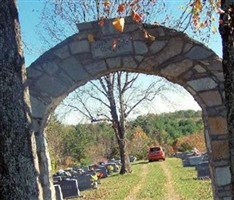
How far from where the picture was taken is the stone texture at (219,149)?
552cm

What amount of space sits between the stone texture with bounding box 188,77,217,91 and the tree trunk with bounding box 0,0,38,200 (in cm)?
348

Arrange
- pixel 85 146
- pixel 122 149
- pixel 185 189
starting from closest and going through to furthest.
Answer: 1. pixel 185 189
2. pixel 122 149
3. pixel 85 146

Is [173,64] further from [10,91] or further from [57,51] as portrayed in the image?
[10,91]

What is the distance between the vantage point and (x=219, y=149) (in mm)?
5551

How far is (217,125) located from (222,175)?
2.20 feet

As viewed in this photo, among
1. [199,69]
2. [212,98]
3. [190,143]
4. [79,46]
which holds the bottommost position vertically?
[190,143]

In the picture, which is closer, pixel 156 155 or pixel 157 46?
pixel 157 46

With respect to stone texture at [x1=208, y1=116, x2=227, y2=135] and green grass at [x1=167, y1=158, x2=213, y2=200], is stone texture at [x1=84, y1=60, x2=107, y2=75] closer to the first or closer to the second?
stone texture at [x1=208, y1=116, x2=227, y2=135]

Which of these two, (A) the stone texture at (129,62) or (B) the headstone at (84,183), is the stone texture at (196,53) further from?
(B) the headstone at (84,183)

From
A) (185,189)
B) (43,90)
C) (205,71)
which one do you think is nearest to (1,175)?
(43,90)

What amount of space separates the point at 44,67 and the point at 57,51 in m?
0.28

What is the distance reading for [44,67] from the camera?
5.66 m

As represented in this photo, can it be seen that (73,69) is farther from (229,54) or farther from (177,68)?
(229,54)

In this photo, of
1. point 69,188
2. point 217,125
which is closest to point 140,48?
point 217,125
